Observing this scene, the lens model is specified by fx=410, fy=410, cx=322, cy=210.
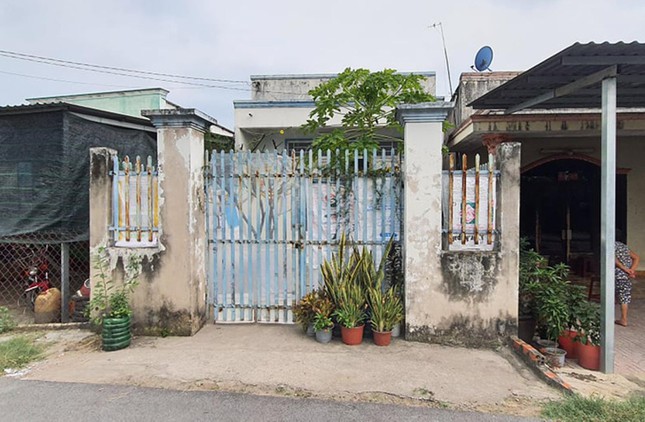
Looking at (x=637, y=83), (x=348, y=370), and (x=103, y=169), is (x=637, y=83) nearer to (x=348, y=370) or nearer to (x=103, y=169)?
(x=348, y=370)

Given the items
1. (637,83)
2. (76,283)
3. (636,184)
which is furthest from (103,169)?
(636,184)

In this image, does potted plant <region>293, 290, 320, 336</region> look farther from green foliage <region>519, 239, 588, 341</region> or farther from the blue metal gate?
green foliage <region>519, 239, 588, 341</region>

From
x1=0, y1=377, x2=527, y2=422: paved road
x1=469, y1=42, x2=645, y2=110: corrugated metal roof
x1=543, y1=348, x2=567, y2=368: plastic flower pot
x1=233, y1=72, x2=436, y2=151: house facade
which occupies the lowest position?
x1=0, y1=377, x2=527, y2=422: paved road

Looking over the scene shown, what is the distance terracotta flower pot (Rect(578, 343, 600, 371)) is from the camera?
4.07 m

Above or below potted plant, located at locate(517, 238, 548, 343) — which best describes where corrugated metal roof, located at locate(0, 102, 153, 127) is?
above

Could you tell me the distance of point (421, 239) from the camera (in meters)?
4.58

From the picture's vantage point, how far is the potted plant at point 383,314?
4.51 metres

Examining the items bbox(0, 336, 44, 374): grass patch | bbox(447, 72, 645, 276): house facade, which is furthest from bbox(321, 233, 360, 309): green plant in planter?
bbox(447, 72, 645, 276): house facade

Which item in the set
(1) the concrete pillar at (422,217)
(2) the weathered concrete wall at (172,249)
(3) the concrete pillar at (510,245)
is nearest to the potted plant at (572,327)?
(3) the concrete pillar at (510,245)

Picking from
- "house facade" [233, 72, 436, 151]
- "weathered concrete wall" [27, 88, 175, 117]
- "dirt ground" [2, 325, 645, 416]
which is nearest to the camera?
"dirt ground" [2, 325, 645, 416]

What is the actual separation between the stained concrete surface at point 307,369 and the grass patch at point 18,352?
0.62 feet

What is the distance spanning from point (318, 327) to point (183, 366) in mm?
1440

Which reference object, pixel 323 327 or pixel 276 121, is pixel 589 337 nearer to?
pixel 323 327

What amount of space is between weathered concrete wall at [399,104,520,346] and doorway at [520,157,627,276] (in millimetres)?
4423
